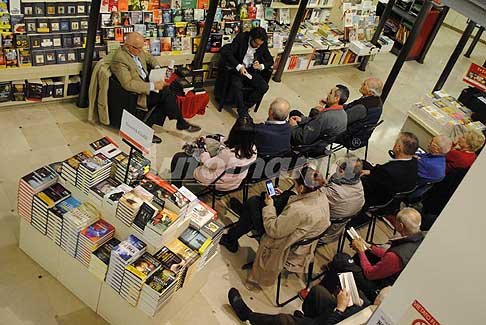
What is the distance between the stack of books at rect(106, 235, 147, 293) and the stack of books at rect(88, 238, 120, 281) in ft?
0.17

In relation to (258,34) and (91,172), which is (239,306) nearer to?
(91,172)

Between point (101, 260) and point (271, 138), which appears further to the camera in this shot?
point (271, 138)

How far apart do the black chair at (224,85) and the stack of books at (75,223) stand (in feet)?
11.2

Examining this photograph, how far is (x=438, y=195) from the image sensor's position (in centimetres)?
576

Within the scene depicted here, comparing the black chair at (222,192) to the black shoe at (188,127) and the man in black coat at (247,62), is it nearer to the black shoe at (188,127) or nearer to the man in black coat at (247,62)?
the black shoe at (188,127)

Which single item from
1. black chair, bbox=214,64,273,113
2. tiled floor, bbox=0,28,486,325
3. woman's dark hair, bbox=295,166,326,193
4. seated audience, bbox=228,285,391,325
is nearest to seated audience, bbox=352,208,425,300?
seated audience, bbox=228,285,391,325

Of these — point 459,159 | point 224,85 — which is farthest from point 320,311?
point 224,85

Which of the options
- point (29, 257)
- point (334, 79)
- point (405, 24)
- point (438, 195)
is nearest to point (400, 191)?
point (438, 195)

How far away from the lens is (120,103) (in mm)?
6035

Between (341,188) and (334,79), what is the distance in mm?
4724

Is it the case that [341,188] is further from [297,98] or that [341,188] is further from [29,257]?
[297,98]

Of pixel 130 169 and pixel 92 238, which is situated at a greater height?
pixel 130 169

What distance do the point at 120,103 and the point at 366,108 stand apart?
293 centimetres

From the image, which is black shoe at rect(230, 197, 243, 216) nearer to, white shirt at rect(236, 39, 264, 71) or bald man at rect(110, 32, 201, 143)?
bald man at rect(110, 32, 201, 143)
